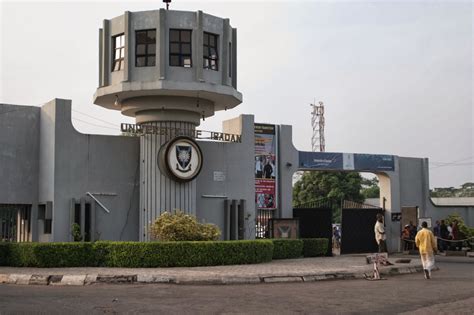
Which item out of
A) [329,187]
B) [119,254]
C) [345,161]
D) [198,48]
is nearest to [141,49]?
[198,48]

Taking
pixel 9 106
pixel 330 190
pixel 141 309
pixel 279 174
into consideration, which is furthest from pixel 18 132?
pixel 330 190

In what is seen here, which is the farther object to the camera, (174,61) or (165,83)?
(174,61)

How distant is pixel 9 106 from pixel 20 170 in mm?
2392

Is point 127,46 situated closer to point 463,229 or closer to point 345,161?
point 345,161

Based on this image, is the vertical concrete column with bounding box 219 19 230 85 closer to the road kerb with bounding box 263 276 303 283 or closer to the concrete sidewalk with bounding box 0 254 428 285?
the concrete sidewalk with bounding box 0 254 428 285

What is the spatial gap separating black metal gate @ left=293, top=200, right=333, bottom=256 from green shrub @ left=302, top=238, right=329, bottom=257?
2.19 feet

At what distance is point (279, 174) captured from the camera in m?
29.6

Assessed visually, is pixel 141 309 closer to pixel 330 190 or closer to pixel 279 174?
pixel 279 174

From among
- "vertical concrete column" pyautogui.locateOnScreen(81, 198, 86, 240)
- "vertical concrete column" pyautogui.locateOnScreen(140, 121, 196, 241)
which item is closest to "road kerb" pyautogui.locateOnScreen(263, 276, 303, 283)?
"vertical concrete column" pyautogui.locateOnScreen(140, 121, 196, 241)

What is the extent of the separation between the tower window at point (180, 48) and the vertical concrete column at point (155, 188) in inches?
99.1

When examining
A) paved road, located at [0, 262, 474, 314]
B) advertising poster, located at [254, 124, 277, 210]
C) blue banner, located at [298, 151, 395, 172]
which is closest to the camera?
paved road, located at [0, 262, 474, 314]

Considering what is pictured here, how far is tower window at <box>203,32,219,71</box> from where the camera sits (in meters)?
24.3

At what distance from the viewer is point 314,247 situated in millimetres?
28078

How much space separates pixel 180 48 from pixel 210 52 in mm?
1261
